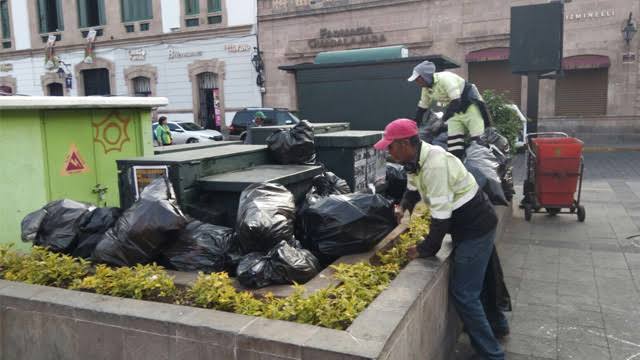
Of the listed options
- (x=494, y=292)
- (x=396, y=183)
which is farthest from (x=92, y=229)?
(x=396, y=183)

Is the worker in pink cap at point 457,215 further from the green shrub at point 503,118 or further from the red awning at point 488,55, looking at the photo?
the red awning at point 488,55

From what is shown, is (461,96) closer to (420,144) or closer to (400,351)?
(420,144)

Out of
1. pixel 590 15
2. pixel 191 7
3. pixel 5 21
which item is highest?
pixel 5 21

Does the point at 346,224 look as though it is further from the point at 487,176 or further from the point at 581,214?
the point at 581,214

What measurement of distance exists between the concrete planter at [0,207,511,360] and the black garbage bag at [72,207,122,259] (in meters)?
0.71

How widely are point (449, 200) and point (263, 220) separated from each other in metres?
1.23

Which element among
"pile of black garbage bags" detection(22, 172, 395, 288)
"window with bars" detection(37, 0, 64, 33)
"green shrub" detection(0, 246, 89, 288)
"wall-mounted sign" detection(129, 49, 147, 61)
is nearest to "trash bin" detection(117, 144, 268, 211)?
"pile of black garbage bags" detection(22, 172, 395, 288)

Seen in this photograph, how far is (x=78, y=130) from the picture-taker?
17.6ft

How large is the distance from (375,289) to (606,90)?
67.2 feet

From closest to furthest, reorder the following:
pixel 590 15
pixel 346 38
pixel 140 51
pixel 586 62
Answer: pixel 590 15
pixel 586 62
pixel 346 38
pixel 140 51

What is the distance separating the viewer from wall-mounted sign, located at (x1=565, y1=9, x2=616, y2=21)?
20.1 metres

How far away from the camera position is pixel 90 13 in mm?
31828

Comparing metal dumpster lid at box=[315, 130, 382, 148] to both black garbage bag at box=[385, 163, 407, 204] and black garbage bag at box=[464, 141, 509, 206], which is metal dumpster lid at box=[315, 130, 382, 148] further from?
black garbage bag at box=[464, 141, 509, 206]

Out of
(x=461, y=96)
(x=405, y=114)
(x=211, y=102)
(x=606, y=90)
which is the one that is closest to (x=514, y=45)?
(x=405, y=114)
